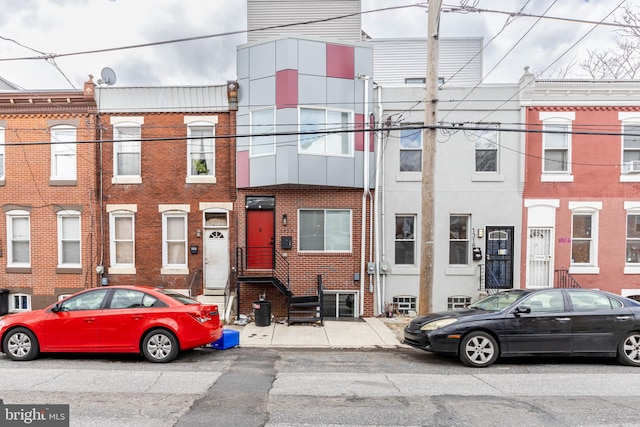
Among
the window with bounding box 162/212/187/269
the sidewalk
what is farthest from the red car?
the window with bounding box 162/212/187/269

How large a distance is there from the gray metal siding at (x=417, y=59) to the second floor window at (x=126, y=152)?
1169cm

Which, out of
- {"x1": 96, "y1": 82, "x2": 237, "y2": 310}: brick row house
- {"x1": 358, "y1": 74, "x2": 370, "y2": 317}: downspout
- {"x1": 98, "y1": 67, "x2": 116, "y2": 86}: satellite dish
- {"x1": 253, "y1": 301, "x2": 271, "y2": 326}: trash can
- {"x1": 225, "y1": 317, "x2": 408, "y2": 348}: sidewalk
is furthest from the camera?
{"x1": 98, "y1": 67, "x2": 116, "y2": 86}: satellite dish

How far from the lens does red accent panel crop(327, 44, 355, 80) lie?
11.2 m

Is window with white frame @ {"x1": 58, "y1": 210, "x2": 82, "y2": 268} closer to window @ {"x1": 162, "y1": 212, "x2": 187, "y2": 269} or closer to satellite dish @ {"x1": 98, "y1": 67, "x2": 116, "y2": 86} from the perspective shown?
window @ {"x1": 162, "y1": 212, "x2": 187, "y2": 269}

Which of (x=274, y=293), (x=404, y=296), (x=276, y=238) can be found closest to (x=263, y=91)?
(x=276, y=238)

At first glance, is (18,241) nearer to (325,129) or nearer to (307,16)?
(325,129)

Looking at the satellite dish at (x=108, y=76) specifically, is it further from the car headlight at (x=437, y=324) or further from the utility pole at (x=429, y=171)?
the car headlight at (x=437, y=324)

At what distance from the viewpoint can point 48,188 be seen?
38.9ft

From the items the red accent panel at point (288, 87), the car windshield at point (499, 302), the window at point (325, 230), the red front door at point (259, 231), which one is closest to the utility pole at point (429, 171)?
the car windshield at point (499, 302)

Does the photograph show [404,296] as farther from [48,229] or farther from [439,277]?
[48,229]

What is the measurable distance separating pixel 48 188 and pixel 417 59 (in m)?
17.0

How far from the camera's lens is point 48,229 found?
1190cm

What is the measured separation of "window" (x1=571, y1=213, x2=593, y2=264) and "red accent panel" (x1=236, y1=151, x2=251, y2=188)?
35.2 ft

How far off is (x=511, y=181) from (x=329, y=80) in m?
6.71
